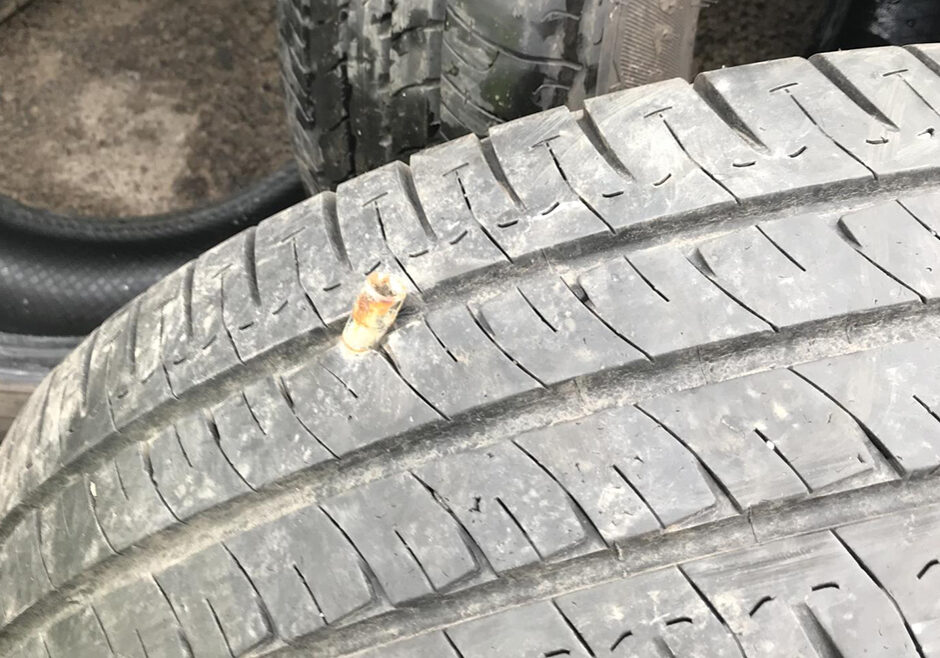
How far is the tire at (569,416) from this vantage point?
537 millimetres

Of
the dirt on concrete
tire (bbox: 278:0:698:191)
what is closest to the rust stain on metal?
tire (bbox: 278:0:698:191)

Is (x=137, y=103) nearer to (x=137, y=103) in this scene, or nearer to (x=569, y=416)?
(x=137, y=103)

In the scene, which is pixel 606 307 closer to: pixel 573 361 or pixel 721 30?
pixel 573 361

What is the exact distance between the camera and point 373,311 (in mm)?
586

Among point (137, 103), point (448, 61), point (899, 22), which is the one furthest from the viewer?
point (137, 103)

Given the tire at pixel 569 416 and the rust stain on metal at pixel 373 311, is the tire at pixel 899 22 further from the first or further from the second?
the rust stain on metal at pixel 373 311

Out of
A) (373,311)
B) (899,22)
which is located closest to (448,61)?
(373,311)

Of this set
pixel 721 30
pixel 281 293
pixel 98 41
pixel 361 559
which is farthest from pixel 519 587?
pixel 98 41

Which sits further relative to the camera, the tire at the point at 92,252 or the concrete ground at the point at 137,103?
the concrete ground at the point at 137,103

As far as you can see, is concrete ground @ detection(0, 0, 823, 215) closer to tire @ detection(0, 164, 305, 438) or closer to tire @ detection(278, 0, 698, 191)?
tire @ detection(0, 164, 305, 438)

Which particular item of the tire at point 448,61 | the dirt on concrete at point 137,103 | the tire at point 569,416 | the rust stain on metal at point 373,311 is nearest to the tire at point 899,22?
the tire at point 448,61

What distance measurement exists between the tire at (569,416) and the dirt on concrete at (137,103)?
0.93m

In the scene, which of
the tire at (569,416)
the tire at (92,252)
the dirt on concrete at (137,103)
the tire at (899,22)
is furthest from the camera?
the dirt on concrete at (137,103)

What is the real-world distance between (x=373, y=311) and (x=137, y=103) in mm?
1153
